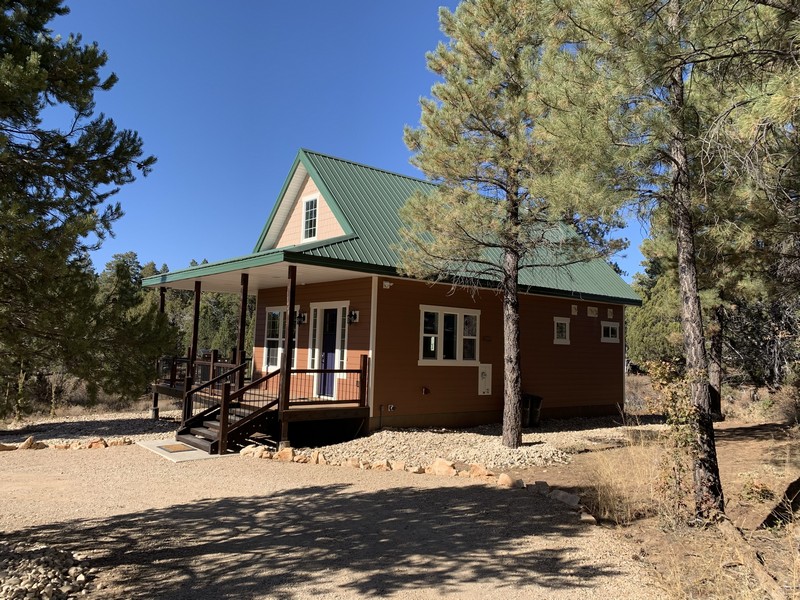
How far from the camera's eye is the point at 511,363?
10.6 m

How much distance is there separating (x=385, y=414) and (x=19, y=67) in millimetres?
9298

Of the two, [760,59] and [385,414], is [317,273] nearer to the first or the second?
[385,414]

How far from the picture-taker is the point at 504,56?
971 cm

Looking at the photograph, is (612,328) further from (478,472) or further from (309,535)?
(309,535)

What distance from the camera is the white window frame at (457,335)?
42.2 feet

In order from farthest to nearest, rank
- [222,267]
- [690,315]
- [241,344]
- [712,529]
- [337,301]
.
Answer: [337,301] < [241,344] < [222,267] < [690,315] < [712,529]

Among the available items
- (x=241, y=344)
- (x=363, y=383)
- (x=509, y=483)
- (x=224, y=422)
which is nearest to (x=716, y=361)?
(x=363, y=383)

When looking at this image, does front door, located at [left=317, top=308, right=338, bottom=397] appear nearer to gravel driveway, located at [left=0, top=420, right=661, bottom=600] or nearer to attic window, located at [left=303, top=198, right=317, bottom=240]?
attic window, located at [left=303, top=198, right=317, bottom=240]

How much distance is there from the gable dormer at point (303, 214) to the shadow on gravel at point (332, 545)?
7.29 metres

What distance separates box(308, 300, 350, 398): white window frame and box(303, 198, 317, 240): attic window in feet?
6.26

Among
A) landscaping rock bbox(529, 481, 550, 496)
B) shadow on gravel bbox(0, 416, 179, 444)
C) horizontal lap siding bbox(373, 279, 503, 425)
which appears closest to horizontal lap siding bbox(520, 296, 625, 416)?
horizontal lap siding bbox(373, 279, 503, 425)

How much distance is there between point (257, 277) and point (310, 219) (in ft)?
7.45

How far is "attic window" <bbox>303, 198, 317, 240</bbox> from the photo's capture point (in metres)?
14.5

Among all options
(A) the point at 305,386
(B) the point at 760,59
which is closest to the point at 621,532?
(B) the point at 760,59
